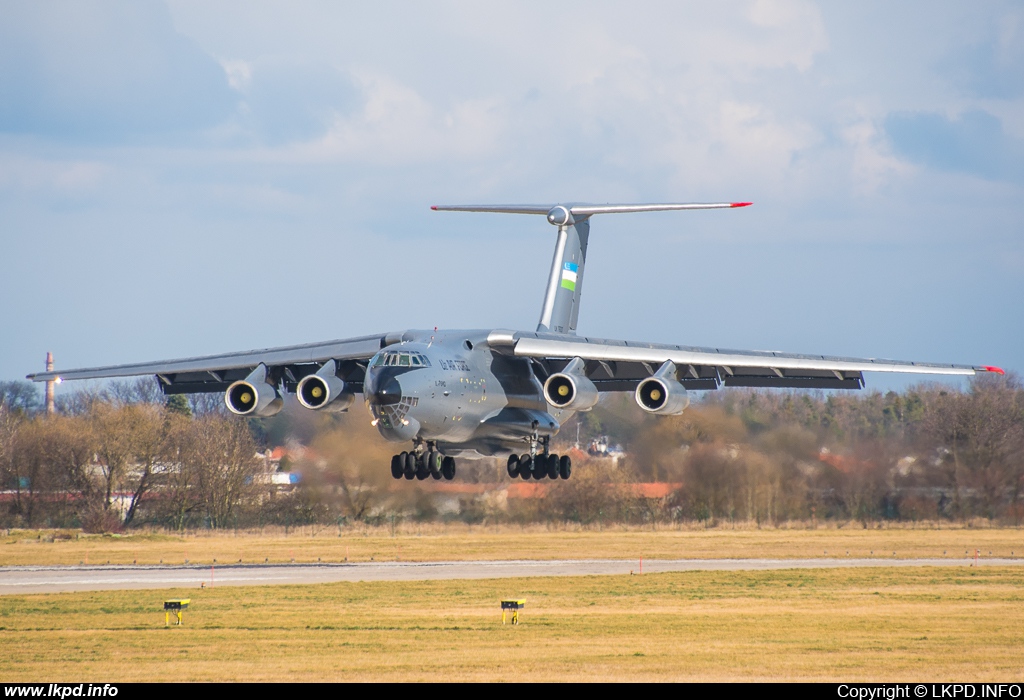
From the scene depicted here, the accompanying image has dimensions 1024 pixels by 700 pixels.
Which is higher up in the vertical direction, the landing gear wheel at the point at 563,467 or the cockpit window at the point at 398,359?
the cockpit window at the point at 398,359

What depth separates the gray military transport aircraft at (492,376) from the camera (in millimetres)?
20469

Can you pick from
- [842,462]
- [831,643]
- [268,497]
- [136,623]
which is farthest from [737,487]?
[136,623]

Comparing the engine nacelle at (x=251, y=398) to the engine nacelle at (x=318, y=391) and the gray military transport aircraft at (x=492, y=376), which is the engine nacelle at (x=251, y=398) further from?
the engine nacelle at (x=318, y=391)

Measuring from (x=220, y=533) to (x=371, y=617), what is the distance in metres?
18.4

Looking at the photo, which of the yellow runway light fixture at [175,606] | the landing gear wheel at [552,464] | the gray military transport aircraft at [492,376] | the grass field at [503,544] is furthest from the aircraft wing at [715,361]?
the grass field at [503,544]

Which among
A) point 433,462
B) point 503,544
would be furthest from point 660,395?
point 503,544

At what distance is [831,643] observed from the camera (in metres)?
19.1

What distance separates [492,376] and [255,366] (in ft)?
14.2

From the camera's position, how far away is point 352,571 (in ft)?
99.8

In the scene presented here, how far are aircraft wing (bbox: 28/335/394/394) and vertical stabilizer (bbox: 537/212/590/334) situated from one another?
376cm

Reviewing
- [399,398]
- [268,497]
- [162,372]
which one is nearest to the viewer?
[399,398]

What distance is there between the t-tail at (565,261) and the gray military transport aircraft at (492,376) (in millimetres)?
Answer: 31

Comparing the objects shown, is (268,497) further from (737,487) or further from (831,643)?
(831,643)

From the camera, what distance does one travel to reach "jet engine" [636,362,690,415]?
2112 cm
